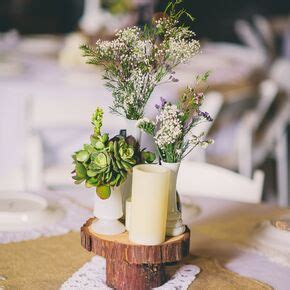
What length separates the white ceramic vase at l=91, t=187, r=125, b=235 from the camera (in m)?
1.34

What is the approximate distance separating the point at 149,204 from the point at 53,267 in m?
0.39

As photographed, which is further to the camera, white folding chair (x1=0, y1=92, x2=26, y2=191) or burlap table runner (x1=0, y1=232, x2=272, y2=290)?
white folding chair (x1=0, y1=92, x2=26, y2=191)

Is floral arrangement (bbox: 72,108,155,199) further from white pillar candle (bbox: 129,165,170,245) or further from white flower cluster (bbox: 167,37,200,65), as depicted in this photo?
white flower cluster (bbox: 167,37,200,65)

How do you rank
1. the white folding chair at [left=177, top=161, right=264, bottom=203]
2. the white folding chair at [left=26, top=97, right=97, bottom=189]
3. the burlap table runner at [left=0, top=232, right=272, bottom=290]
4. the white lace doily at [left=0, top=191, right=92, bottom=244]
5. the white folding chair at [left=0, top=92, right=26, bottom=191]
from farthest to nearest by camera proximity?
the white folding chair at [left=0, top=92, right=26, bottom=191]
the white folding chair at [left=26, top=97, right=97, bottom=189]
the white folding chair at [left=177, top=161, right=264, bottom=203]
the white lace doily at [left=0, top=191, right=92, bottom=244]
the burlap table runner at [left=0, top=232, right=272, bottom=290]

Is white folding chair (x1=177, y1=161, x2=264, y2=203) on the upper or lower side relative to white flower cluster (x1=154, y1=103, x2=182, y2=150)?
lower

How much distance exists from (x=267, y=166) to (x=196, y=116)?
391 cm

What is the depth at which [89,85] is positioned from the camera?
3.33 m

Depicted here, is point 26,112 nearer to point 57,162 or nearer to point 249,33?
point 57,162

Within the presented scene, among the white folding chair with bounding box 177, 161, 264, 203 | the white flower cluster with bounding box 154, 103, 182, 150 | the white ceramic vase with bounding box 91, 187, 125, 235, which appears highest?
the white flower cluster with bounding box 154, 103, 182, 150

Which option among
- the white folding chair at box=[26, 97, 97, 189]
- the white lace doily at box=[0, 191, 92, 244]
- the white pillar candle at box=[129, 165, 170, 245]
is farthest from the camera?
the white folding chair at box=[26, 97, 97, 189]

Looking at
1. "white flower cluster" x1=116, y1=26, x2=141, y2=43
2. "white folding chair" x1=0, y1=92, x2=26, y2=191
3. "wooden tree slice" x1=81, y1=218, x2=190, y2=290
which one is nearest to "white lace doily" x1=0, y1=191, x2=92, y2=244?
"wooden tree slice" x1=81, y1=218, x2=190, y2=290

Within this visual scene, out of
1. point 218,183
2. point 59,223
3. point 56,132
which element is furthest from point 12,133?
point 59,223

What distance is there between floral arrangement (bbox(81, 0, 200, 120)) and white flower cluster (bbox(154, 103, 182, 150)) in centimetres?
6

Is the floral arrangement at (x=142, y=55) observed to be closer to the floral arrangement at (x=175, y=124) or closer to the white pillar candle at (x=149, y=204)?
the floral arrangement at (x=175, y=124)
